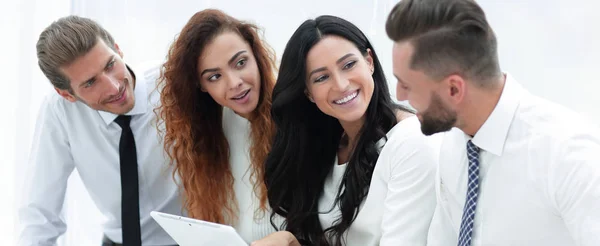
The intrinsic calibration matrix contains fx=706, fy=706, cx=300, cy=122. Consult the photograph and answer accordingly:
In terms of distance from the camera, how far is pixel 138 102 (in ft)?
7.35

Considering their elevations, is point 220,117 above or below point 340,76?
below

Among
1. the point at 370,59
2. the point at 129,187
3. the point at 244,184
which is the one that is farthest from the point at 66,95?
the point at 370,59

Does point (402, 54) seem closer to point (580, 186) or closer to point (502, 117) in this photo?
point (502, 117)

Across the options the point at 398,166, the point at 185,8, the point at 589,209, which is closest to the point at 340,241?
the point at 398,166

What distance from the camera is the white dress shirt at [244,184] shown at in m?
2.11

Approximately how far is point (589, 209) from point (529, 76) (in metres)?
1.17

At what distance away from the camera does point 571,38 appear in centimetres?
224

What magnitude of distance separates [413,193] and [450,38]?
48 centimetres

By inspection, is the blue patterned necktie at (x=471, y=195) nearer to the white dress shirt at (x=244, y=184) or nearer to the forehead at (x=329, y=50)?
the forehead at (x=329, y=50)

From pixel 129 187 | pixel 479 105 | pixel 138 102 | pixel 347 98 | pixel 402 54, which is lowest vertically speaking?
pixel 129 187

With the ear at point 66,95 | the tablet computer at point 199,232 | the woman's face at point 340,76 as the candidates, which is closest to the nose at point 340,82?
the woman's face at point 340,76

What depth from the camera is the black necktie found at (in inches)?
86.5

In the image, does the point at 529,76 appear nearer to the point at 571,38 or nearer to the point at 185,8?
the point at 571,38

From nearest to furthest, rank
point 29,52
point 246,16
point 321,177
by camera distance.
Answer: point 321,177
point 246,16
point 29,52
